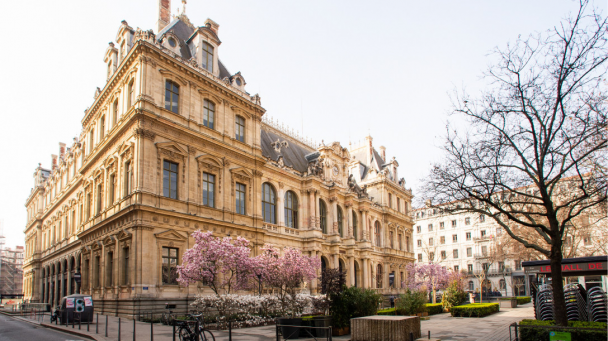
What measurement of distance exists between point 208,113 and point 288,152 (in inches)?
527

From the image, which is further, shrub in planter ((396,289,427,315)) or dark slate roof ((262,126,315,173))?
dark slate roof ((262,126,315,173))

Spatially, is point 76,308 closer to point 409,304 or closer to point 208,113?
point 208,113

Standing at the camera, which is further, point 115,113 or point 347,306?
point 115,113

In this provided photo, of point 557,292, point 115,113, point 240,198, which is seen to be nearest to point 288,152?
point 240,198

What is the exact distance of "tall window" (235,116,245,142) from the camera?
113 feet

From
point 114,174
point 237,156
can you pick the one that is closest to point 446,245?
point 237,156

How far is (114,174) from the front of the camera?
30891 mm

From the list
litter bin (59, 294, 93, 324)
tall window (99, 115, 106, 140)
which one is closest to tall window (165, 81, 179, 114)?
tall window (99, 115, 106, 140)

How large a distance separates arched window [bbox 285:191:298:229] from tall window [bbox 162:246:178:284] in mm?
13302

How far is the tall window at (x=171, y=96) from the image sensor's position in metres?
29.5

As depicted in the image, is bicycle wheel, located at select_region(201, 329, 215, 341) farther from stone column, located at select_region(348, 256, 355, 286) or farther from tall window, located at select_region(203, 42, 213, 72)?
stone column, located at select_region(348, 256, 355, 286)

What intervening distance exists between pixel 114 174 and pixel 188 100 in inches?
284

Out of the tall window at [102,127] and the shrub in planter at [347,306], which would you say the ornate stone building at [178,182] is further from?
the shrub in planter at [347,306]

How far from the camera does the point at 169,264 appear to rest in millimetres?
27062
